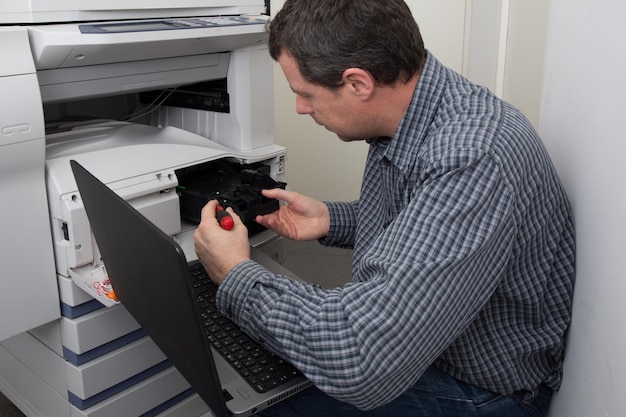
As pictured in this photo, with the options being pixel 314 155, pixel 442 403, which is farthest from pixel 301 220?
pixel 314 155

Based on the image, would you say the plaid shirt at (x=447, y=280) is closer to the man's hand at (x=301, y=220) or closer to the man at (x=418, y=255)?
the man at (x=418, y=255)

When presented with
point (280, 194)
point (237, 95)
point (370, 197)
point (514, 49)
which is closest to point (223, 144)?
point (237, 95)

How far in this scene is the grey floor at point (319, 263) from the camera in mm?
2234

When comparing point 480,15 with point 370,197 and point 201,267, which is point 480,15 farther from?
point 201,267

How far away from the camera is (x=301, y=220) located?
114 centimetres

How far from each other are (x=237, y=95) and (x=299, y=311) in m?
0.69

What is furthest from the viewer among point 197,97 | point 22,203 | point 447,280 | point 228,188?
point 197,97

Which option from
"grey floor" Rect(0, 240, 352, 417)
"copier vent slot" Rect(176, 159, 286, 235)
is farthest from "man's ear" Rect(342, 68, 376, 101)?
"grey floor" Rect(0, 240, 352, 417)

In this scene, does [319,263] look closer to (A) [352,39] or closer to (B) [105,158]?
(B) [105,158]

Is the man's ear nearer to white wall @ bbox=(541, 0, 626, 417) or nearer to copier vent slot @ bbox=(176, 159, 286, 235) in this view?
white wall @ bbox=(541, 0, 626, 417)

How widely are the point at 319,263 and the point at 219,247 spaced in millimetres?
1509

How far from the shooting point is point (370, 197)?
103cm

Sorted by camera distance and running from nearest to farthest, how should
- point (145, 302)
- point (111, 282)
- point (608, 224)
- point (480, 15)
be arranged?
point (608, 224), point (145, 302), point (111, 282), point (480, 15)

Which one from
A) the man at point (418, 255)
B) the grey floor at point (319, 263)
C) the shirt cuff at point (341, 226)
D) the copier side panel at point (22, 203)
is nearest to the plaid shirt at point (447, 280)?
the man at point (418, 255)
